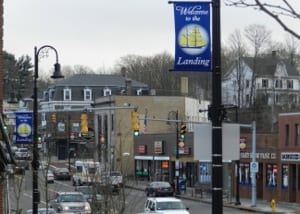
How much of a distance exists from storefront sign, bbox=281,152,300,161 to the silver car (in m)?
17.4

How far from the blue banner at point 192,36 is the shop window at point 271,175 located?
1675 inches

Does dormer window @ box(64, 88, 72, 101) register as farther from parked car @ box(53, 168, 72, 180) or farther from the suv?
the suv

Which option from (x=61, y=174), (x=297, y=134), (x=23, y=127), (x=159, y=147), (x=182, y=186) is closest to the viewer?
(x=23, y=127)

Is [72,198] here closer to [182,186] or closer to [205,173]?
[182,186]

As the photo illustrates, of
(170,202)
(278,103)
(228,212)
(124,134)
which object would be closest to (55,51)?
(170,202)

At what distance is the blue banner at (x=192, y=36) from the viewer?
1019 cm

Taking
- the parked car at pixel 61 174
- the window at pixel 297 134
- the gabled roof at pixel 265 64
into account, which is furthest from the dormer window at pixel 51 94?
the window at pixel 297 134

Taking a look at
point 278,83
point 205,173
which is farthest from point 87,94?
point 205,173

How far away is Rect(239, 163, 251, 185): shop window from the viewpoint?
183 ft

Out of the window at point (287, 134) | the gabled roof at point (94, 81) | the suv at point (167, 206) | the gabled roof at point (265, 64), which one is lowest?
the suv at point (167, 206)

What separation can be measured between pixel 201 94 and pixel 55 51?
296ft

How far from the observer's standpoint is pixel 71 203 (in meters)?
37.2

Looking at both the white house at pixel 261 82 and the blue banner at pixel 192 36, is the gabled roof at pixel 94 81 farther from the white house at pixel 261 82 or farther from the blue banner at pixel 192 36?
the blue banner at pixel 192 36

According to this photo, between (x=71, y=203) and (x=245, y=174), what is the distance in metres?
22.6
